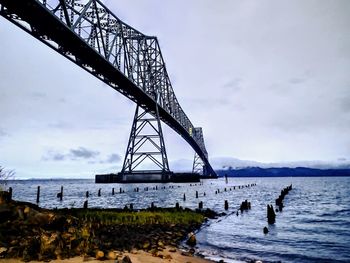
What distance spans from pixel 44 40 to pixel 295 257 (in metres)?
24.8

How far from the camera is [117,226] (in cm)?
1377

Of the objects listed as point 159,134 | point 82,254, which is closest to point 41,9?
point 82,254

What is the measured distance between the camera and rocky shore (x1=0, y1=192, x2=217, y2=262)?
7.47 metres

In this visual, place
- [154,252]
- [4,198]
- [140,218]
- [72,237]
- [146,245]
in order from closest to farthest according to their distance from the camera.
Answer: [72,237] < [154,252] < [146,245] < [4,198] < [140,218]

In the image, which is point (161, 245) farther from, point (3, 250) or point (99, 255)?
point (3, 250)

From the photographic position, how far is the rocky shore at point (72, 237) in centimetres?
747

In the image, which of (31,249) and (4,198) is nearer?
(31,249)

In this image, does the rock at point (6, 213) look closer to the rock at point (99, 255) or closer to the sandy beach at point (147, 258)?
the sandy beach at point (147, 258)

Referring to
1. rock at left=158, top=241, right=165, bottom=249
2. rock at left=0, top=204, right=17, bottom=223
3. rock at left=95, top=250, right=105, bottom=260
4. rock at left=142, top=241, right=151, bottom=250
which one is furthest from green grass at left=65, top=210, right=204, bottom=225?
rock at left=95, top=250, right=105, bottom=260

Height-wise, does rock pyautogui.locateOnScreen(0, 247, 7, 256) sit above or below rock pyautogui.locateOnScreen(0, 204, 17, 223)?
below

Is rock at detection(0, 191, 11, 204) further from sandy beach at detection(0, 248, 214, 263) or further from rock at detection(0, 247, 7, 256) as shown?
sandy beach at detection(0, 248, 214, 263)

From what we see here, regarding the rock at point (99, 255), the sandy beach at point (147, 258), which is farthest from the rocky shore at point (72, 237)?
the sandy beach at point (147, 258)

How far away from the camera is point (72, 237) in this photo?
8344 mm

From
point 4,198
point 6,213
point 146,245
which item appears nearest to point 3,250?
point 6,213
